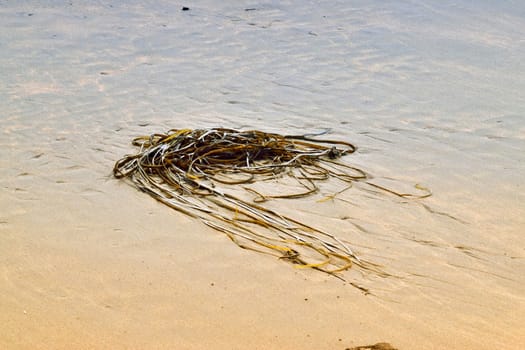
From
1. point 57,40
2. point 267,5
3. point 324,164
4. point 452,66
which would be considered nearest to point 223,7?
point 267,5

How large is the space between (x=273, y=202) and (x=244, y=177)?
38 cm

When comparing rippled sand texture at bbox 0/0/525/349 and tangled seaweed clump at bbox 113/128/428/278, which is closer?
rippled sand texture at bbox 0/0/525/349

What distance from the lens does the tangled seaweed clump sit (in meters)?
3.17

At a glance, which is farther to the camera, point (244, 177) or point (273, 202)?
point (244, 177)

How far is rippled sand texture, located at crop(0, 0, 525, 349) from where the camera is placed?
2.59m

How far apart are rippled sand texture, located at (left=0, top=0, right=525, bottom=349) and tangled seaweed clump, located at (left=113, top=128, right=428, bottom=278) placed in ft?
0.35

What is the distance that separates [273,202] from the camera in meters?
3.63

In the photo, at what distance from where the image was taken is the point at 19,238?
3131 mm

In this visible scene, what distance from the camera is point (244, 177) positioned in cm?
395

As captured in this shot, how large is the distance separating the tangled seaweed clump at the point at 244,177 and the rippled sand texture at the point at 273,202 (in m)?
0.11

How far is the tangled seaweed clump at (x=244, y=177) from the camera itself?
3.17 metres

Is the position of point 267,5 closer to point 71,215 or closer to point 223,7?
point 223,7

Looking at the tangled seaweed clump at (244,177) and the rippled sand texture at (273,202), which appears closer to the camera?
the rippled sand texture at (273,202)

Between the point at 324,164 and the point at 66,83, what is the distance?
8.50 feet
